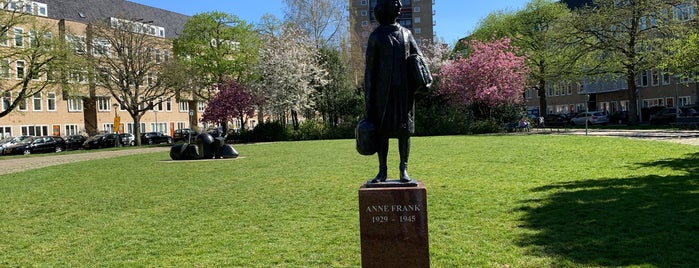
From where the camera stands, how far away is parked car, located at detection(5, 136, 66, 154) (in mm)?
39625

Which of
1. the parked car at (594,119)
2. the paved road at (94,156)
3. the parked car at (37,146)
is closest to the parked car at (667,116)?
the parked car at (594,119)

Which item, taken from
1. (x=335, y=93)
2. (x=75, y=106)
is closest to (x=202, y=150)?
Answer: (x=335, y=93)

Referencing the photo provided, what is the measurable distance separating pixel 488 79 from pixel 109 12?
46646 mm

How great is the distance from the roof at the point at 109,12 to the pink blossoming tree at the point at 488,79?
1140 inches

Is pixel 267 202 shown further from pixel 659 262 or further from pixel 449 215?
pixel 659 262

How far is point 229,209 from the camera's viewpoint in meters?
9.74

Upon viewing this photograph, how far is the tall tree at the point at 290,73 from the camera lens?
141ft

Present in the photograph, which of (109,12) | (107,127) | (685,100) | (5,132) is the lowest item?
(5,132)

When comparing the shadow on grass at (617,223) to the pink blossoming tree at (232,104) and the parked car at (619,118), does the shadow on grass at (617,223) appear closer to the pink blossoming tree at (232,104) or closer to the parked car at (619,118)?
the pink blossoming tree at (232,104)

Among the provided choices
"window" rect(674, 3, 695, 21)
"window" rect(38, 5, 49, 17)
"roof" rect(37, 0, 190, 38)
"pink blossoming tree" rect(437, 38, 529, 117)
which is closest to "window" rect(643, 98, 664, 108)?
"window" rect(674, 3, 695, 21)

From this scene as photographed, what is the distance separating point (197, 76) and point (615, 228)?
48.7 meters

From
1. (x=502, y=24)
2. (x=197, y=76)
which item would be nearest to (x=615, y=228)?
(x=197, y=76)

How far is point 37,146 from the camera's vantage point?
134 feet

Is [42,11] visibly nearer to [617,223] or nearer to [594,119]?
[594,119]
